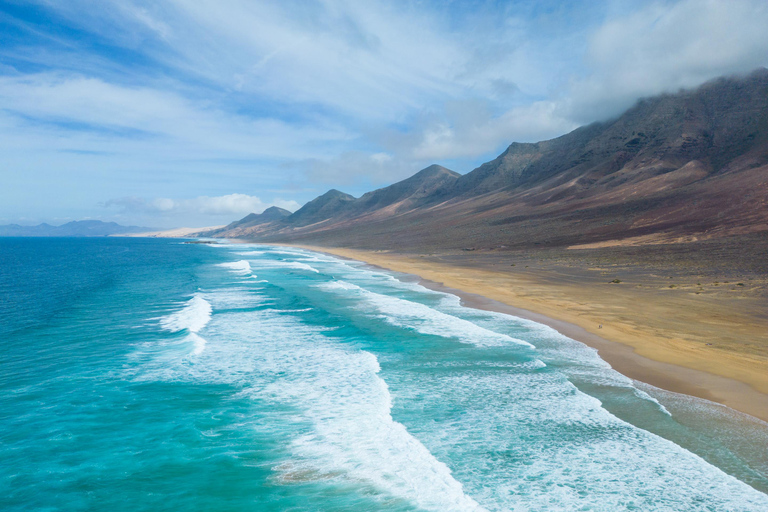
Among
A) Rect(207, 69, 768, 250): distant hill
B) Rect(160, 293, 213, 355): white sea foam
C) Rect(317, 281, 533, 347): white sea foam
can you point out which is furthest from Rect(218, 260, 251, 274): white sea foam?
Rect(207, 69, 768, 250): distant hill

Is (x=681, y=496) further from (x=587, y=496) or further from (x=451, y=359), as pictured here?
(x=451, y=359)

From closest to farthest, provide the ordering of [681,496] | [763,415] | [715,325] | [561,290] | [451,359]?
[681,496] < [763,415] < [451,359] < [715,325] < [561,290]

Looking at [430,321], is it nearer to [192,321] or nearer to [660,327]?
[660,327]

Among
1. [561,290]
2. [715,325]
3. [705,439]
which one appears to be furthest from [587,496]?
[561,290]

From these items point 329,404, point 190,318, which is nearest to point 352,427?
point 329,404

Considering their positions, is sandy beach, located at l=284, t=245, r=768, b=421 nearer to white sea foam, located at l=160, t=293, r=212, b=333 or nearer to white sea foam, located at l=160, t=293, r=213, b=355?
white sea foam, located at l=160, t=293, r=213, b=355
